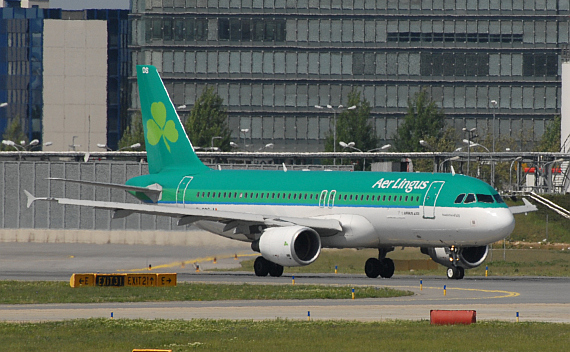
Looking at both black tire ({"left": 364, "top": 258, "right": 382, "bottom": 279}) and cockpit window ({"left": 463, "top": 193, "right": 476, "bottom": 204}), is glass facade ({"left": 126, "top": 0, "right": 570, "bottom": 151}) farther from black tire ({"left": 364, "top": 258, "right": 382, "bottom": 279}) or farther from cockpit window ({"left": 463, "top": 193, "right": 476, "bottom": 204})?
cockpit window ({"left": 463, "top": 193, "right": 476, "bottom": 204})

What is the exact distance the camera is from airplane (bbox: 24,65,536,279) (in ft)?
155

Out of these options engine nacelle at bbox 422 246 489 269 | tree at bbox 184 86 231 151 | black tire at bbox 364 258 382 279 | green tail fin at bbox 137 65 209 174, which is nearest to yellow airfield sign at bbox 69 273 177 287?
black tire at bbox 364 258 382 279

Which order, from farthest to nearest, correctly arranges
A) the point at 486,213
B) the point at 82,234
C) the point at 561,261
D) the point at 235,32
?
1. the point at 235,32
2. the point at 82,234
3. the point at 561,261
4. the point at 486,213

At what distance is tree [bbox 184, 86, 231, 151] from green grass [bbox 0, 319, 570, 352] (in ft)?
350

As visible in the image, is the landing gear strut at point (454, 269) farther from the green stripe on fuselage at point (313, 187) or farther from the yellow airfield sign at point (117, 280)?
the yellow airfield sign at point (117, 280)

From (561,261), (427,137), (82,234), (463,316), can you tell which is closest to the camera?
(463,316)

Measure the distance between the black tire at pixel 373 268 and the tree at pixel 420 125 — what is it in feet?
310

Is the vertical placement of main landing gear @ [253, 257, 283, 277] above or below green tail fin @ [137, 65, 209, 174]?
below

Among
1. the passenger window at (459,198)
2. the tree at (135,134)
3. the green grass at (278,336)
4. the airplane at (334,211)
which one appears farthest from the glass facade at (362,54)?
the green grass at (278,336)

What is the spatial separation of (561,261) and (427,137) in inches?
3255

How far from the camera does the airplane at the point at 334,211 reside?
4738cm

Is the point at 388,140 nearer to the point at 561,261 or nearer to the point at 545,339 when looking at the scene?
the point at 561,261

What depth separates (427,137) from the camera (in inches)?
5689

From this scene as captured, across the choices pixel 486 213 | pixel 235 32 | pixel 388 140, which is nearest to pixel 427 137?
pixel 388 140
